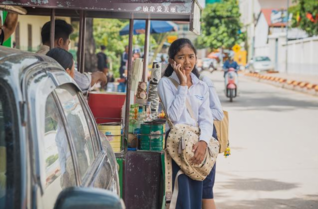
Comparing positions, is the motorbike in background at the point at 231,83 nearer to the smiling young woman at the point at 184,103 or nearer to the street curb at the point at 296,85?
the street curb at the point at 296,85

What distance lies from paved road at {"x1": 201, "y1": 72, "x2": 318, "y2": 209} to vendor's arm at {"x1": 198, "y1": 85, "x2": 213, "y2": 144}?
6.86 feet

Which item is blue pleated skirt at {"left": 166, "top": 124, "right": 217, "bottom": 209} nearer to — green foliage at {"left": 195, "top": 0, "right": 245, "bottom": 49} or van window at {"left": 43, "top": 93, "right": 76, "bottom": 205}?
van window at {"left": 43, "top": 93, "right": 76, "bottom": 205}

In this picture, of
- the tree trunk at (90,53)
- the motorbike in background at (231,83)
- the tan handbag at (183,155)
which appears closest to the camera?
the tan handbag at (183,155)

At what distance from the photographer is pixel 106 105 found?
6078 mm

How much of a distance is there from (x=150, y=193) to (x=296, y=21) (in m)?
31.2

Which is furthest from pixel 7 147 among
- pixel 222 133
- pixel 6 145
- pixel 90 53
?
pixel 90 53

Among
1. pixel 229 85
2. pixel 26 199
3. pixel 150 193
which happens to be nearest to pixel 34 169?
pixel 26 199

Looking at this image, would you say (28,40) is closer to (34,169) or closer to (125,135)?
(125,135)

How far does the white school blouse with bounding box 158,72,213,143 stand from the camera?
4695 mm

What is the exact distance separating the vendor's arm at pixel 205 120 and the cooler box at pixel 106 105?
135 cm

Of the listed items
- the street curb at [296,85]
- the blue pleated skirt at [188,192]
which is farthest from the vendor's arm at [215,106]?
the street curb at [296,85]

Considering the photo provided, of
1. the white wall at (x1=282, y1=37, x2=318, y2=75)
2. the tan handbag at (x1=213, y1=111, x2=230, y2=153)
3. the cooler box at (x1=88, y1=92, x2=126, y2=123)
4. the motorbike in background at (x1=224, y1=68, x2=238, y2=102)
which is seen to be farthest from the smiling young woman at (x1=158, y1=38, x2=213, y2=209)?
the white wall at (x1=282, y1=37, x2=318, y2=75)

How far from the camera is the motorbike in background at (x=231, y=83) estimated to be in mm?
20875

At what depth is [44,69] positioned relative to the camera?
8.41 feet
